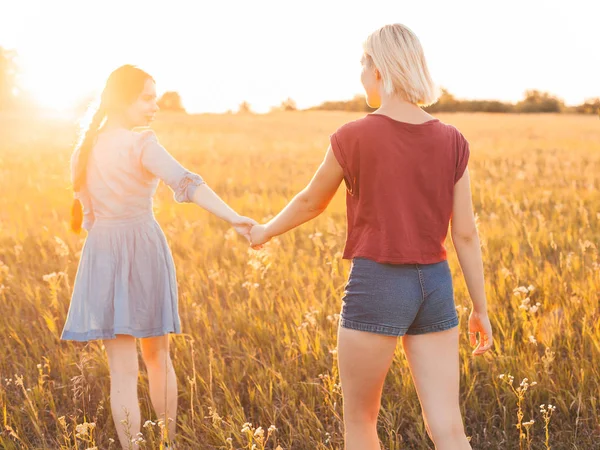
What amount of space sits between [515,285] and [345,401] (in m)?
2.76

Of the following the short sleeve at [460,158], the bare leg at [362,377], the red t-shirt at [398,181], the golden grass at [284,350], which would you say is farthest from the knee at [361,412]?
the short sleeve at [460,158]

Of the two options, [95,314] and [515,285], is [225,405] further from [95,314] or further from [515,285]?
[515,285]

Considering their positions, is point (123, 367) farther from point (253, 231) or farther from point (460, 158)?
point (460, 158)

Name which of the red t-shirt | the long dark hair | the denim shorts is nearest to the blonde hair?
the red t-shirt

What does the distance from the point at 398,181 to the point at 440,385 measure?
0.73 meters

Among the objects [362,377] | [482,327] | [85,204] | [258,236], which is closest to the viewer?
[362,377]

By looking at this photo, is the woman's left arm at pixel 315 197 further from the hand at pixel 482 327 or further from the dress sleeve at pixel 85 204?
the dress sleeve at pixel 85 204

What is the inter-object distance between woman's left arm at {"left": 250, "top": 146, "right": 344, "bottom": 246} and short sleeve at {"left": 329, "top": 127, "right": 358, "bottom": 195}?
0.09ft

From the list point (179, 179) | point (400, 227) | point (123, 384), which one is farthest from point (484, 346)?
point (123, 384)

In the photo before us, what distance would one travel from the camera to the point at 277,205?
876 centimetres

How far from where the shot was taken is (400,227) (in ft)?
7.82

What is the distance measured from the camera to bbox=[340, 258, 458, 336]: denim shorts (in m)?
2.37

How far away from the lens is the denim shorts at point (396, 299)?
2369 millimetres

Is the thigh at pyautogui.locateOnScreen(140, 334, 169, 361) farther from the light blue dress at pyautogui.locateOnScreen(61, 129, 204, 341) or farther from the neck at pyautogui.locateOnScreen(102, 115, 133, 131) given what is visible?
the neck at pyautogui.locateOnScreen(102, 115, 133, 131)
